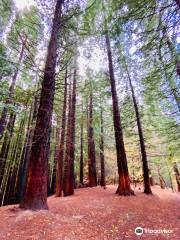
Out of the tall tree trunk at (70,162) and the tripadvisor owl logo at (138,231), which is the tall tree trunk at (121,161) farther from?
the tripadvisor owl logo at (138,231)

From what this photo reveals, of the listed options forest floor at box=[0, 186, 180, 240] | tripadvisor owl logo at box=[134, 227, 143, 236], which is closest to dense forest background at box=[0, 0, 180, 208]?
forest floor at box=[0, 186, 180, 240]

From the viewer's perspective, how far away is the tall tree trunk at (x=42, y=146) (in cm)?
535

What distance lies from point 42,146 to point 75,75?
5225 millimetres

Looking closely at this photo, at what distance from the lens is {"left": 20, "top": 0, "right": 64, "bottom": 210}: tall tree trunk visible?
5.35 m

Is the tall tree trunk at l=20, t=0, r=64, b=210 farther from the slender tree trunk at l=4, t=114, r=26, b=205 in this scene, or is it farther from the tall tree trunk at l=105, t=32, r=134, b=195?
the slender tree trunk at l=4, t=114, r=26, b=205

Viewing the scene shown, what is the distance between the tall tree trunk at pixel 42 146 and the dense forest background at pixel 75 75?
0.09ft

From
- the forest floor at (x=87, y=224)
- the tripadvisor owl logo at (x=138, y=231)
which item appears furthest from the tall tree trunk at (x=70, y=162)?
the tripadvisor owl logo at (x=138, y=231)

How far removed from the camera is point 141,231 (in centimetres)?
473

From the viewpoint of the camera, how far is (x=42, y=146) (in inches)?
228

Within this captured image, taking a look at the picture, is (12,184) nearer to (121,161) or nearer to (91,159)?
(91,159)

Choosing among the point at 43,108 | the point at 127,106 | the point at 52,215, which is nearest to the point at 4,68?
the point at 43,108

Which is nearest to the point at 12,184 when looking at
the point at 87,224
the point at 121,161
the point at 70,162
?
the point at 70,162

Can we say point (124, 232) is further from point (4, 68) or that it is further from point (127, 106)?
point (127, 106)

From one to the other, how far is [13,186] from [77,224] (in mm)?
9014
